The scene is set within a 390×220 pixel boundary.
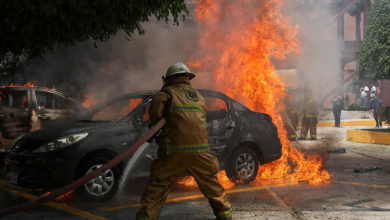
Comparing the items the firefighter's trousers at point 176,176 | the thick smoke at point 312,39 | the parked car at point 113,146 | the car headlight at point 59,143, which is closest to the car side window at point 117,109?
the parked car at point 113,146

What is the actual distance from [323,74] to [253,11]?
39.2ft

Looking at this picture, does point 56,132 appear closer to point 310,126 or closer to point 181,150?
point 181,150

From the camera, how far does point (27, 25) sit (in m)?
5.76

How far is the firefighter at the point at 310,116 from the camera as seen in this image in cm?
1343

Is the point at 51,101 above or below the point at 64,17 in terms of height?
below

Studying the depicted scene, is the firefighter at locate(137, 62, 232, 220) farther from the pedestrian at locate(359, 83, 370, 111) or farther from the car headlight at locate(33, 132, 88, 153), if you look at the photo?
the pedestrian at locate(359, 83, 370, 111)

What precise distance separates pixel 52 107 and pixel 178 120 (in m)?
5.97

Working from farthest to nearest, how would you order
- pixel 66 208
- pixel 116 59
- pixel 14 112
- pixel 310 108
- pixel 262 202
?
1. pixel 116 59
2. pixel 310 108
3. pixel 14 112
4. pixel 262 202
5. pixel 66 208

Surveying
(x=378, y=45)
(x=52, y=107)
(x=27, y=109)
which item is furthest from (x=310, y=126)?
(x=27, y=109)

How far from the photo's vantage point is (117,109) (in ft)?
21.0

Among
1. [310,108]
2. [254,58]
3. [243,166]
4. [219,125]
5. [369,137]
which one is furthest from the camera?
[310,108]

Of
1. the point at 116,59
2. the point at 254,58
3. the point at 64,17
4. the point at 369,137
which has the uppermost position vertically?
the point at 116,59

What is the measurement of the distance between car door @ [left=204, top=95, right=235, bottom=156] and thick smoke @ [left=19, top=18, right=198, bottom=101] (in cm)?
760

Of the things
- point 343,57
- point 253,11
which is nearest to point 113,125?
point 253,11
